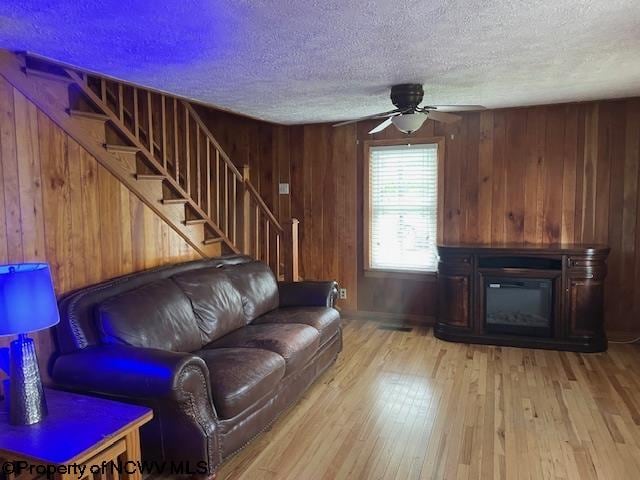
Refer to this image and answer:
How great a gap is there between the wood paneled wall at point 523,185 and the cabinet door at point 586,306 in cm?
43

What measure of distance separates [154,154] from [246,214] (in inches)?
45.7

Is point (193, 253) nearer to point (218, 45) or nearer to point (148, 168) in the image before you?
point (148, 168)

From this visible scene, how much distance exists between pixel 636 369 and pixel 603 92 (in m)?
2.19

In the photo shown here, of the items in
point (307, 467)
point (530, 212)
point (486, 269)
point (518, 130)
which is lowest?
point (307, 467)

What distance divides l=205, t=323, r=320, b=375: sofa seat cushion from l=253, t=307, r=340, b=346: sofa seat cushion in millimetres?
124

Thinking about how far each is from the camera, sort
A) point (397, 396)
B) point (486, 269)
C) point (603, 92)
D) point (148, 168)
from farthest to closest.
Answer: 1. point (486, 269)
2. point (603, 92)
3. point (148, 168)
4. point (397, 396)

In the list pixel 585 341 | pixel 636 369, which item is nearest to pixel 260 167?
pixel 585 341

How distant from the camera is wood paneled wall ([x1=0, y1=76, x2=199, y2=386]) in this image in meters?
2.47

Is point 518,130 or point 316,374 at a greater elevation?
point 518,130

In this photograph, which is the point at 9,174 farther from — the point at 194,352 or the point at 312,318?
the point at 312,318

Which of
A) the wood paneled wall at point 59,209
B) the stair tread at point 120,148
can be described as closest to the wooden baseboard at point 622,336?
the wood paneled wall at point 59,209

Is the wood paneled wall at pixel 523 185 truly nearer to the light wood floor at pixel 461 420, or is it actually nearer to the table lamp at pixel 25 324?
the light wood floor at pixel 461 420

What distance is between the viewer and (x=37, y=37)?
7.28ft

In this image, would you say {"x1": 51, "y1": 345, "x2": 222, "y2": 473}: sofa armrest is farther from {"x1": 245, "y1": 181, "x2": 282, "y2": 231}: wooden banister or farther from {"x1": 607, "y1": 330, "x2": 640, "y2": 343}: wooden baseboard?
{"x1": 607, "y1": 330, "x2": 640, "y2": 343}: wooden baseboard
